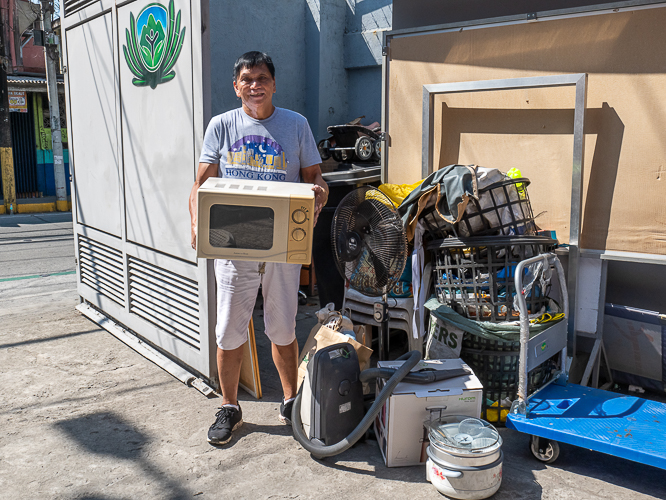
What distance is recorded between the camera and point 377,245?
3.57 meters

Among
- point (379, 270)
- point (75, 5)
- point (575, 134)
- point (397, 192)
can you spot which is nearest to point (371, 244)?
point (379, 270)

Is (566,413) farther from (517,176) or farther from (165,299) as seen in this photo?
(165,299)

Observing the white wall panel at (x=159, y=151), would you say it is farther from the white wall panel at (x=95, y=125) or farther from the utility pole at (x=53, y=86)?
the utility pole at (x=53, y=86)

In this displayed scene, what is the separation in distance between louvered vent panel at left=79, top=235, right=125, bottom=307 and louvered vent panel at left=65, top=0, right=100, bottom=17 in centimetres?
210

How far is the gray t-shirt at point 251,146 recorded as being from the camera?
122 inches

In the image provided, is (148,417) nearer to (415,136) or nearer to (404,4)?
(415,136)

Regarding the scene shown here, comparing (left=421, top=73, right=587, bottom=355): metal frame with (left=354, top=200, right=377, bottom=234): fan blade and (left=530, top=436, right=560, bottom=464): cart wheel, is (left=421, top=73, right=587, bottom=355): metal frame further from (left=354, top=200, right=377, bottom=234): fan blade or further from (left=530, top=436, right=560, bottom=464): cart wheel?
(left=354, top=200, right=377, bottom=234): fan blade

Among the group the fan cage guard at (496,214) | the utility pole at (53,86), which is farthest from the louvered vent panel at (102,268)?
the utility pole at (53,86)

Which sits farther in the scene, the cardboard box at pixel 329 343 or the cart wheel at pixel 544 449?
the cardboard box at pixel 329 343

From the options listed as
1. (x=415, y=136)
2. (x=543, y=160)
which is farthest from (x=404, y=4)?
(x=543, y=160)

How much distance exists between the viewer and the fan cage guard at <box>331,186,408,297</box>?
11.3 ft

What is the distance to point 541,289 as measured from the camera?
11.2 feet

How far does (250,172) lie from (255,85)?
1.50 ft

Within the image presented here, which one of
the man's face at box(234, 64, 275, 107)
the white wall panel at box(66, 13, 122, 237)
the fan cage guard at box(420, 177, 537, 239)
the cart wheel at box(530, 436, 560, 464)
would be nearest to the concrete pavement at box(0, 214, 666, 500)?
the cart wheel at box(530, 436, 560, 464)
